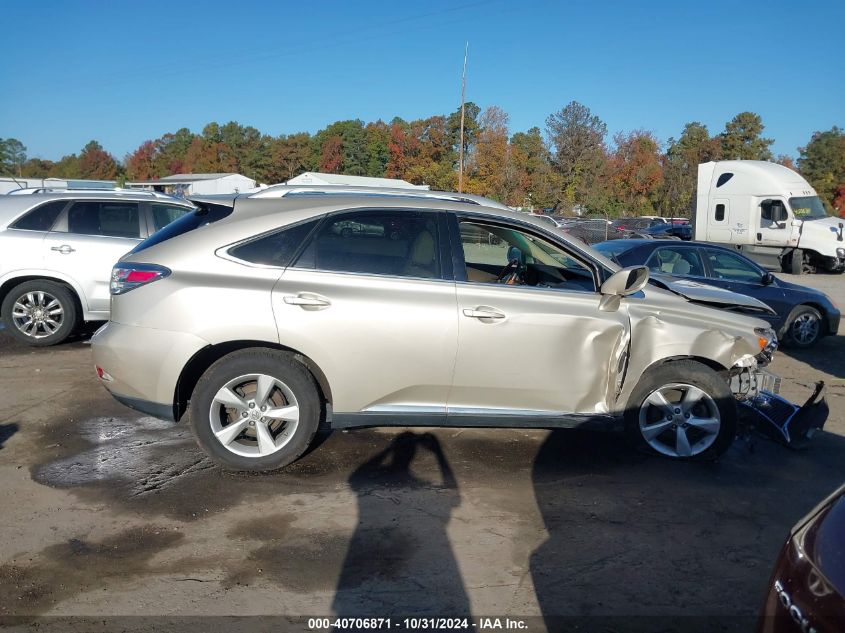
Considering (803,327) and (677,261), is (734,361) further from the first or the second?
(803,327)

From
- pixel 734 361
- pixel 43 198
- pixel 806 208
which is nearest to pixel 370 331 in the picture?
pixel 734 361

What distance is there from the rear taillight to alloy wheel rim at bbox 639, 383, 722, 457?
348 cm

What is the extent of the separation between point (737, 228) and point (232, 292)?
21.1 metres

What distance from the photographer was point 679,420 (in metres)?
5.08

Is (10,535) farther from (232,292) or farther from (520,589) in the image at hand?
(520,589)

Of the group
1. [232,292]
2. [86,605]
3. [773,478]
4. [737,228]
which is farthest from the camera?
[737,228]

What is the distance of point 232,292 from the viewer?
451 centimetres

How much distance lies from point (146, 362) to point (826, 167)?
65764mm

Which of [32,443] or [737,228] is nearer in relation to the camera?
[32,443]

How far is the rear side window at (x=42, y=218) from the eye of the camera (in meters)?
8.38

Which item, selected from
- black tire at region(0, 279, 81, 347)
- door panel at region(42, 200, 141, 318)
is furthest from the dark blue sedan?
black tire at region(0, 279, 81, 347)

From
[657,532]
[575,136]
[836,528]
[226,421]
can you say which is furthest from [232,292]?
[575,136]

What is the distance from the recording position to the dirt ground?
11.0 feet

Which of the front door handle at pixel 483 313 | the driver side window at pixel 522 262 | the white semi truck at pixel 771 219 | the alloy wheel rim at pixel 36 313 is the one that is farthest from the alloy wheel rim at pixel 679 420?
the white semi truck at pixel 771 219
